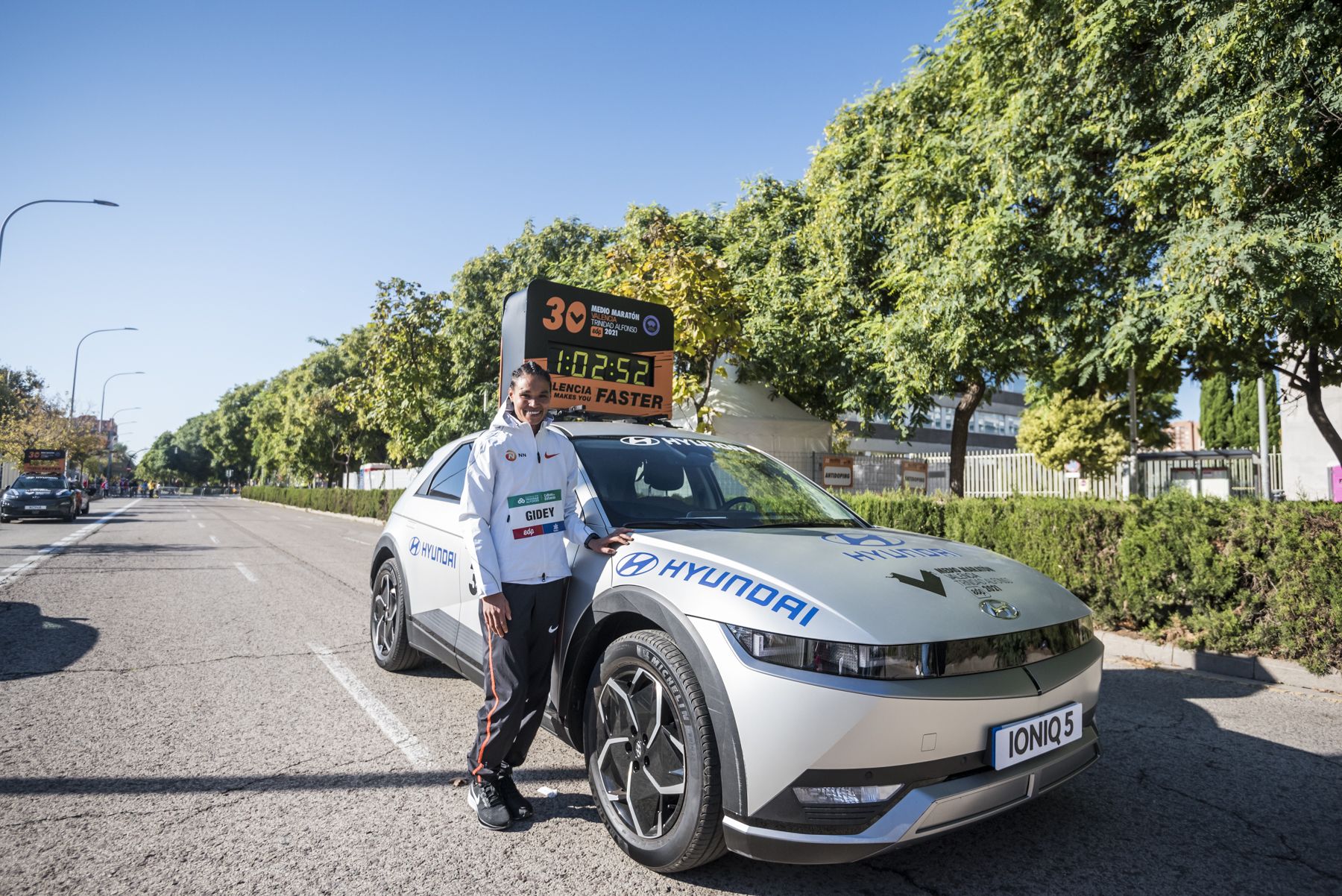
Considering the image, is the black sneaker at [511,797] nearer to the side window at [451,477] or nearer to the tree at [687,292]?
the side window at [451,477]

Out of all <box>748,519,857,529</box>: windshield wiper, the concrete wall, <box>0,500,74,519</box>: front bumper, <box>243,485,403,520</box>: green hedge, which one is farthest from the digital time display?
<box>0,500,74,519</box>: front bumper

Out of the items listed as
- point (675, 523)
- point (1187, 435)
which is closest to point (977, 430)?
point (1187, 435)

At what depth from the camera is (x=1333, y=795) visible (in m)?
3.46

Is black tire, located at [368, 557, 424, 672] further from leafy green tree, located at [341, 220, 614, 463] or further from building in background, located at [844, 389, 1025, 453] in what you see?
building in background, located at [844, 389, 1025, 453]

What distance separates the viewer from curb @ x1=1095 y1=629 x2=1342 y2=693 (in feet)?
17.5

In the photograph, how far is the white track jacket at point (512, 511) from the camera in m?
3.04

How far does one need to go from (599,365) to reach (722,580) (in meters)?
7.29

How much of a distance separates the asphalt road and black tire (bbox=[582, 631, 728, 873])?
0.49 ft

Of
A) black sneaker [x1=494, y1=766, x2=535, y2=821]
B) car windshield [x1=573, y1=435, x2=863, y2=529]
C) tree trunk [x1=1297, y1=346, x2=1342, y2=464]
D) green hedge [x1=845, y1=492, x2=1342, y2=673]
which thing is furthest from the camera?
tree trunk [x1=1297, y1=346, x2=1342, y2=464]

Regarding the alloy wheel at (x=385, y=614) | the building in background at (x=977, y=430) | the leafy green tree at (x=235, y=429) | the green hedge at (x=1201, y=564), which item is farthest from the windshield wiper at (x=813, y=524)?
the leafy green tree at (x=235, y=429)

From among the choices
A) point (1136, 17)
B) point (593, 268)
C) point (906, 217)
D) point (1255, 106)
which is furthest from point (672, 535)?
point (593, 268)

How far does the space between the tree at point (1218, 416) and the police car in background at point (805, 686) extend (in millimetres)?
46981

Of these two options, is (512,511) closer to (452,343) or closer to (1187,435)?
(452,343)

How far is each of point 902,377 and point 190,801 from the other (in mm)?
13945
